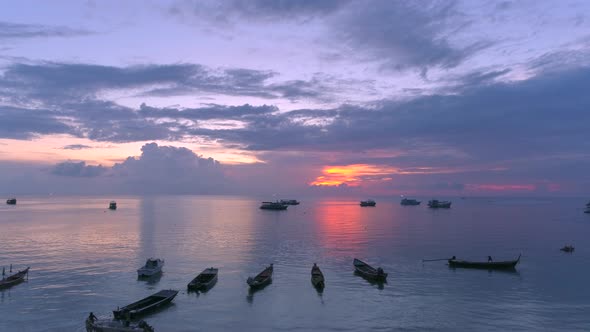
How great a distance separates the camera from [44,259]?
67312 mm

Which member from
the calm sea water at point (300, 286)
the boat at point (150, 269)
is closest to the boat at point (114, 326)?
the calm sea water at point (300, 286)

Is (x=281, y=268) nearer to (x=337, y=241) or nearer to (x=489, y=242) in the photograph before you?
(x=337, y=241)

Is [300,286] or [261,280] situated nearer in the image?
[261,280]

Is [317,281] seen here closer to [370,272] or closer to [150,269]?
[370,272]

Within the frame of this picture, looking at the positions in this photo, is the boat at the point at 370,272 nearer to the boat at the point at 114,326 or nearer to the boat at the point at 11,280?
the boat at the point at 114,326

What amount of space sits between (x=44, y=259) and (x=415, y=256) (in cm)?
6207

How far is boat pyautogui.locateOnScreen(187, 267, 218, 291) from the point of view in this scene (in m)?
48.5

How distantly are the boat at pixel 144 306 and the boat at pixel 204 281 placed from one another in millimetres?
3834

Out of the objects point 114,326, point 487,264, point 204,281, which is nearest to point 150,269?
point 204,281

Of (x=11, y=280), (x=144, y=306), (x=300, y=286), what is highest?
(x=11, y=280)

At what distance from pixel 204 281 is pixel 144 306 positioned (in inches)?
400

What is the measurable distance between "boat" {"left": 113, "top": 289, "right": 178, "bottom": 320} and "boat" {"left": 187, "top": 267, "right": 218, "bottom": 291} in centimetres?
383

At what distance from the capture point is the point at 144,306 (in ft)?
135

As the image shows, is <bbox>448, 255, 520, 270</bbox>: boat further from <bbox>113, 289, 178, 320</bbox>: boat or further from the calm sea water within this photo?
<bbox>113, 289, 178, 320</bbox>: boat
